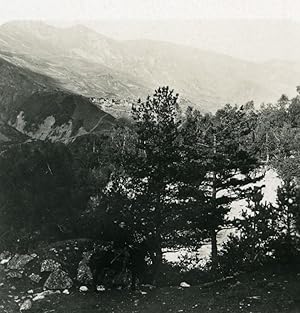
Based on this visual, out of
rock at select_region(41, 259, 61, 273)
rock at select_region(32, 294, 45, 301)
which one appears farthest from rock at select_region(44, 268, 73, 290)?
rock at select_region(32, 294, 45, 301)

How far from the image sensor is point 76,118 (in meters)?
99.6

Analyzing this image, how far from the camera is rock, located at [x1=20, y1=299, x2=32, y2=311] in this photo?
17984 millimetres

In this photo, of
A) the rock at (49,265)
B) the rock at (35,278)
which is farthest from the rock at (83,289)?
the rock at (35,278)

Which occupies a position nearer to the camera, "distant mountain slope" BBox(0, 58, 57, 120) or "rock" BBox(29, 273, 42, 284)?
"rock" BBox(29, 273, 42, 284)

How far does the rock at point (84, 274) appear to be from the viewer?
20.6m

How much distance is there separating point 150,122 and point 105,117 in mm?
79972

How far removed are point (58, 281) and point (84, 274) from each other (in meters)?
1.20

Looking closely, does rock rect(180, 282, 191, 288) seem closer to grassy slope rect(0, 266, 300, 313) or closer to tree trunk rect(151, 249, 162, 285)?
grassy slope rect(0, 266, 300, 313)

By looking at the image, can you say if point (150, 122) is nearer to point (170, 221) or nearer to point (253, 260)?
point (170, 221)

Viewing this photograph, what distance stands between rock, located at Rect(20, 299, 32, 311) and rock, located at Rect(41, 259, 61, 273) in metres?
2.43

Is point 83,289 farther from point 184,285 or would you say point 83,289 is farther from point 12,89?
point 12,89

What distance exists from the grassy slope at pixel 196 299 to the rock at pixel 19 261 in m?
1.61

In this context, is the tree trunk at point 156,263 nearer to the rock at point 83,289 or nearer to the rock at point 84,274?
the rock at point 84,274

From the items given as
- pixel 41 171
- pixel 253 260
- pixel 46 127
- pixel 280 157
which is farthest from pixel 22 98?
pixel 253 260
